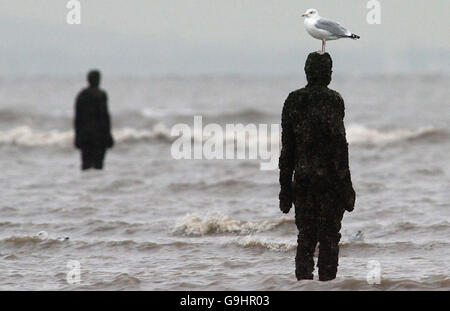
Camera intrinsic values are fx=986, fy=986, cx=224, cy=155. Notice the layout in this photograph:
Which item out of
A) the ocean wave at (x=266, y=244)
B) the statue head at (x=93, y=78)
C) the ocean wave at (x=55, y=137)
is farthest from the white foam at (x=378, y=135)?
the ocean wave at (x=266, y=244)

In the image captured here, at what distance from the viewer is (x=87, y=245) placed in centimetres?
1173

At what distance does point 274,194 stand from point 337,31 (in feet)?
24.5

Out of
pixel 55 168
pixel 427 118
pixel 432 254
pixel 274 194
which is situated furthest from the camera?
pixel 427 118

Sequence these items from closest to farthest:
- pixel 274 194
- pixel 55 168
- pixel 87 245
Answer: pixel 87 245
pixel 274 194
pixel 55 168

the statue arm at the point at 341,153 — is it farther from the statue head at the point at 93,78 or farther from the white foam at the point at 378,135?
the white foam at the point at 378,135

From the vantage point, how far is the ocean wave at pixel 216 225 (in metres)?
12.6

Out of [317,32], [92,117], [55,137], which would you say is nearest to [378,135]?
[55,137]

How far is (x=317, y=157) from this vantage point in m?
8.14

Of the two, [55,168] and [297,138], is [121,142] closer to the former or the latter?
[55,168]

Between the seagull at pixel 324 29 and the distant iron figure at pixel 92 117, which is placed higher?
the seagull at pixel 324 29

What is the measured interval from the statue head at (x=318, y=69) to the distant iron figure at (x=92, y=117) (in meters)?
9.58

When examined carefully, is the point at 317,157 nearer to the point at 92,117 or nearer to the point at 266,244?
the point at 266,244

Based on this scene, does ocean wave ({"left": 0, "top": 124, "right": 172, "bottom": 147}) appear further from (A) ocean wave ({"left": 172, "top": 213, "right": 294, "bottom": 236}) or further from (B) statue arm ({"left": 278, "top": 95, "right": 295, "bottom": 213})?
(B) statue arm ({"left": 278, "top": 95, "right": 295, "bottom": 213})
